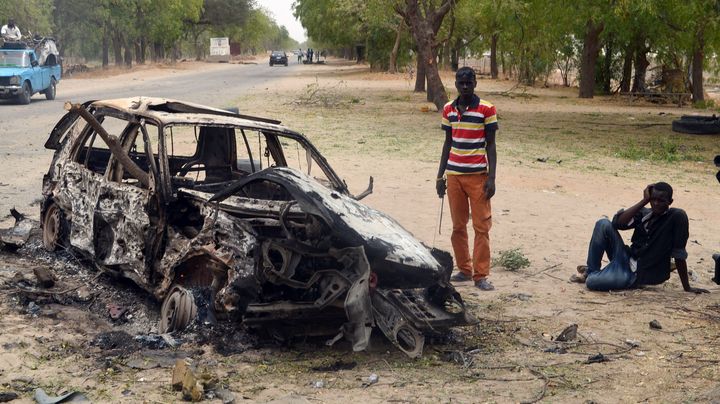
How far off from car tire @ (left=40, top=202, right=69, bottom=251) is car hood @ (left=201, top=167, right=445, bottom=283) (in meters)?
2.58

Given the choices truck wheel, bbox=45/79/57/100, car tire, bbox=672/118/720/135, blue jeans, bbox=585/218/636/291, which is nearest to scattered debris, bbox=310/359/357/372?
blue jeans, bbox=585/218/636/291

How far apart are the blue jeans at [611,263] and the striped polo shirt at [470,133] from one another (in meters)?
1.23

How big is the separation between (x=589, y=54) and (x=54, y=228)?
31.5 metres

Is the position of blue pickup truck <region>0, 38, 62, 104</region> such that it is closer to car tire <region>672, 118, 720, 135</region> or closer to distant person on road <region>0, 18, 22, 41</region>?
distant person on road <region>0, 18, 22, 41</region>

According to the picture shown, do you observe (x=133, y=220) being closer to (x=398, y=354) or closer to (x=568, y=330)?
(x=398, y=354)

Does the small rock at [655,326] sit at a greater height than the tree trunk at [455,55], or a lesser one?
lesser

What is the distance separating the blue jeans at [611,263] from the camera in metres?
7.34

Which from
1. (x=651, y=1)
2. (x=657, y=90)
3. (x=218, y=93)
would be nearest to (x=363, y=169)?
(x=651, y=1)

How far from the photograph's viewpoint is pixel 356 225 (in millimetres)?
5465

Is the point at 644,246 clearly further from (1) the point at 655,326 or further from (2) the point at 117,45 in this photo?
(2) the point at 117,45

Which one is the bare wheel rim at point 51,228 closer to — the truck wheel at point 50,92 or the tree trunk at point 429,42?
the tree trunk at point 429,42

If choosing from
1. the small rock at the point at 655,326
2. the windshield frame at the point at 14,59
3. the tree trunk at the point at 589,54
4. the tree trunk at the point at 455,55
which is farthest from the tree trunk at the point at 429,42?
the tree trunk at the point at 455,55

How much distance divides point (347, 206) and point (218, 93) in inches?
1110

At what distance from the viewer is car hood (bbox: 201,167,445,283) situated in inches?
210
